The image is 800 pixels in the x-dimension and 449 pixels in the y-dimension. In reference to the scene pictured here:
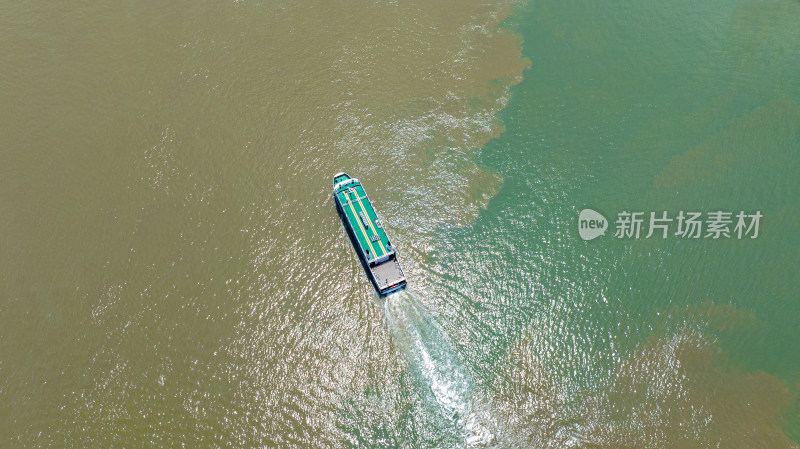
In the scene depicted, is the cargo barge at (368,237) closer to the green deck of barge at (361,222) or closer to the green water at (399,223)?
the green deck of barge at (361,222)

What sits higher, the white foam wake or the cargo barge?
the cargo barge

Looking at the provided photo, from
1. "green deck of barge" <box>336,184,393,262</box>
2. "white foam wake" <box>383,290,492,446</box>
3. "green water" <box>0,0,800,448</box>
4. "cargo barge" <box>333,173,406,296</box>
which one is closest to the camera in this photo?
"white foam wake" <box>383,290,492,446</box>

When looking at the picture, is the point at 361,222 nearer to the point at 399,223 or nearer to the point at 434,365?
the point at 399,223

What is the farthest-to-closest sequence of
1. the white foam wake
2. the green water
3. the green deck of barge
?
the green deck of barge → the green water → the white foam wake

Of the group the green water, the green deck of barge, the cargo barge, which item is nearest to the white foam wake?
the green water

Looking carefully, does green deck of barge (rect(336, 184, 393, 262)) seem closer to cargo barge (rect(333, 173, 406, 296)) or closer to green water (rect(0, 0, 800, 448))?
cargo barge (rect(333, 173, 406, 296))

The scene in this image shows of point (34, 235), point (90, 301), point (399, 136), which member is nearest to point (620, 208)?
point (399, 136)

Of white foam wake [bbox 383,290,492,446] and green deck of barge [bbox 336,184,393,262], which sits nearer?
white foam wake [bbox 383,290,492,446]
